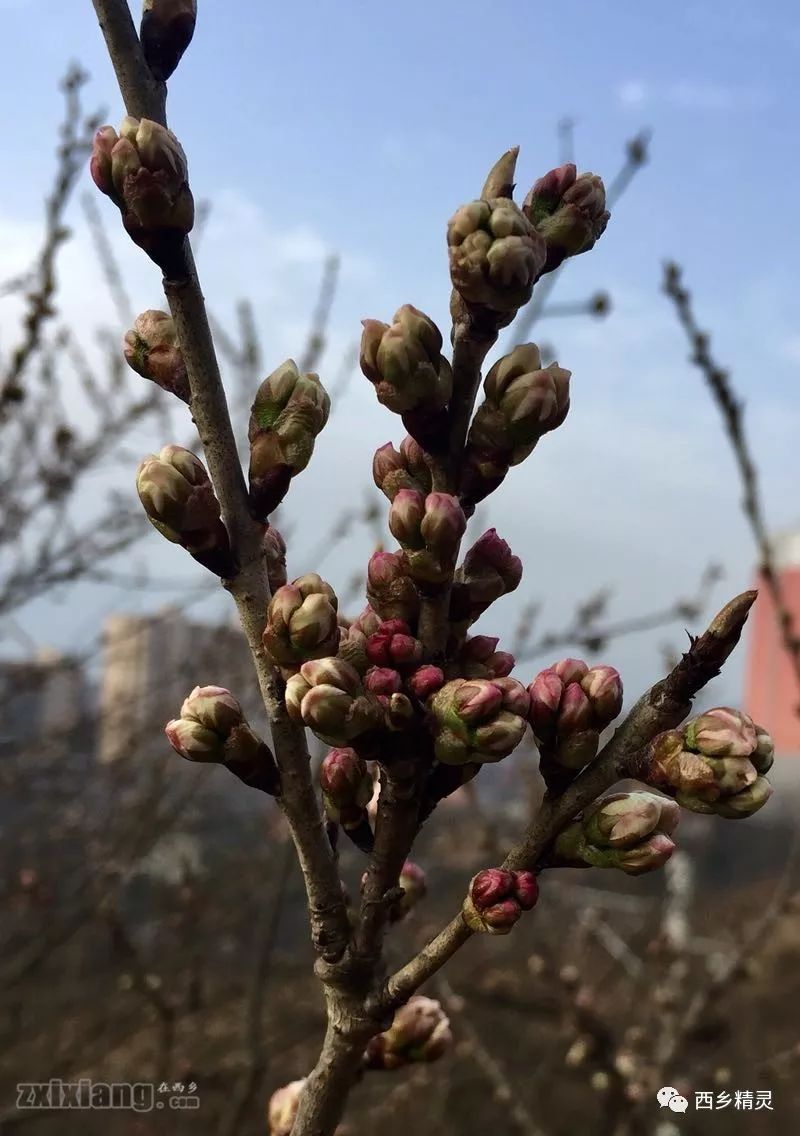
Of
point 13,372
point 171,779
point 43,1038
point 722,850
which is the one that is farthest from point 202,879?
point 722,850

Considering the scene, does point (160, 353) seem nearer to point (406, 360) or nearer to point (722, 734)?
point (406, 360)

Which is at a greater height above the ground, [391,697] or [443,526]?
[443,526]

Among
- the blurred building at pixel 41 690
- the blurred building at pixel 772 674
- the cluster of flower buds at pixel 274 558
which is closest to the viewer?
the cluster of flower buds at pixel 274 558

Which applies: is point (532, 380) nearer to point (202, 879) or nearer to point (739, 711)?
point (739, 711)

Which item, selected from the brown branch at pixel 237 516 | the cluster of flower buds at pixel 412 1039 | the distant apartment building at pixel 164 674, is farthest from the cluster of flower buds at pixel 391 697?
the distant apartment building at pixel 164 674

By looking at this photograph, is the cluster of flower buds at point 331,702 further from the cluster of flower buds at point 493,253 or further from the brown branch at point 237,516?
the cluster of flower buds at point 493,253

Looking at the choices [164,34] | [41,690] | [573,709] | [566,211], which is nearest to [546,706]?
[573,709]

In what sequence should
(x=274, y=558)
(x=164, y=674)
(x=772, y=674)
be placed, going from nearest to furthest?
1. (x=274, y=558)
2. (x=164, y=674)
3. (x=772, y=674)
